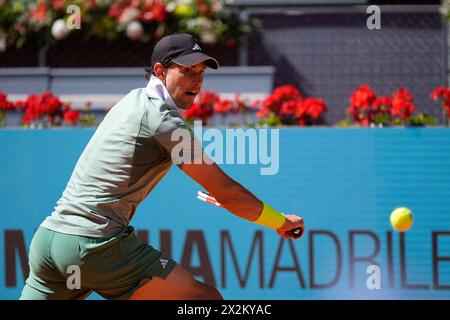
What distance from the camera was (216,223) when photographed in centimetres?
575

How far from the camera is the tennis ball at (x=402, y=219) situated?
5582 millimetres

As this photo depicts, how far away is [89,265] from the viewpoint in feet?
11.6

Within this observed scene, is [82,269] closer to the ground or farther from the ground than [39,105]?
closer to the ground

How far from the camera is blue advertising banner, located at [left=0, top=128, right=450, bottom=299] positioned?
5.68m

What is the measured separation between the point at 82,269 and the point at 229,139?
89.8 inches

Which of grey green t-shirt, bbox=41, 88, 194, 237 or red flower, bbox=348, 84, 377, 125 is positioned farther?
red flower, bbox=348, 84, 377, 125

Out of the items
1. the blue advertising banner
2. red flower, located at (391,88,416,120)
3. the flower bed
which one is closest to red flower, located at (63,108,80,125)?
the flower bed

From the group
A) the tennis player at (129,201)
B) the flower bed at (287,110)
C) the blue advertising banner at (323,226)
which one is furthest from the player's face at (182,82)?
the flower bed at (287,110)

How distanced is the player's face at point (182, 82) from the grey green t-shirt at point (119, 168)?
12cm

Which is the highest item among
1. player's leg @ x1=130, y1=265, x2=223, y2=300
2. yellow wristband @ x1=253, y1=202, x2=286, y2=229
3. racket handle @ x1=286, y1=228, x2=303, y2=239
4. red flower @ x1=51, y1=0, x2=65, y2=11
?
red flower @ x1=51, y1=0, x2=65, y2=11

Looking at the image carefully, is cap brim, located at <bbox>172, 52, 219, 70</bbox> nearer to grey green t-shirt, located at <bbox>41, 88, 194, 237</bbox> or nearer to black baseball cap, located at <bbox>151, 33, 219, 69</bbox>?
black baseball cap, located at <bbox>151, 33, 219, 69</bbox>

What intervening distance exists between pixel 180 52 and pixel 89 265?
0.97 m
